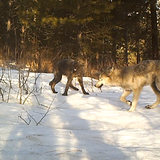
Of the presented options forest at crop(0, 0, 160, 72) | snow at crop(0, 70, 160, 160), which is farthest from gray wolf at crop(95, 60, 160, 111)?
forest at crop(0, 0, 160, 72)

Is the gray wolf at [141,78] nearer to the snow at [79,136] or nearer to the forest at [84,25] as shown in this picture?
the snow at [79,136]

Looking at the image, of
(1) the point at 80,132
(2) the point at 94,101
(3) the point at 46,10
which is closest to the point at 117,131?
(1) the point at 80,132

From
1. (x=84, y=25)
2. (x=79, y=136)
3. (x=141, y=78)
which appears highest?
(x=84, y=25)

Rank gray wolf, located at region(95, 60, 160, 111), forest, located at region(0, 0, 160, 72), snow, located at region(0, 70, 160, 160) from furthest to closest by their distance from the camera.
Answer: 1. forest, located at region(0, 0, 160, 72)
2. gray wolf, located at region(95, 60, 160, 111)
3. snow, located at region(0, 70, 160, 160)

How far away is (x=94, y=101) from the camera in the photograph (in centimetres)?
534

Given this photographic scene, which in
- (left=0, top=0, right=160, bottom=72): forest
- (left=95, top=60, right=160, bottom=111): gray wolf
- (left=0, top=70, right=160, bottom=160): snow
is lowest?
(left=0, top=70, right=160, bottom=160): snow

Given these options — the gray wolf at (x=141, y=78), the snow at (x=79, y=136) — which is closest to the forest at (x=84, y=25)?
the gray wolf at (x=141, y=78)

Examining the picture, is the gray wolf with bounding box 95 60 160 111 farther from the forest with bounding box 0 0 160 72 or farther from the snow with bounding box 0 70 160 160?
the forest with bounding box 0 0 160 72

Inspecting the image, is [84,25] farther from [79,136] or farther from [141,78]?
[79,136]

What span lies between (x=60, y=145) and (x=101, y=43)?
1360 cm

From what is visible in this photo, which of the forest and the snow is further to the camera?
the forest

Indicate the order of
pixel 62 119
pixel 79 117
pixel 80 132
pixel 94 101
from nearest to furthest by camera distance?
pixel 80 132 → pixel 62 119 → pixel 79 117 → pixel 94 101

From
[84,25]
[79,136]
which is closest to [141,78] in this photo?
[79,136]

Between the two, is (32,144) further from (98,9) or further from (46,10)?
(46,10)
